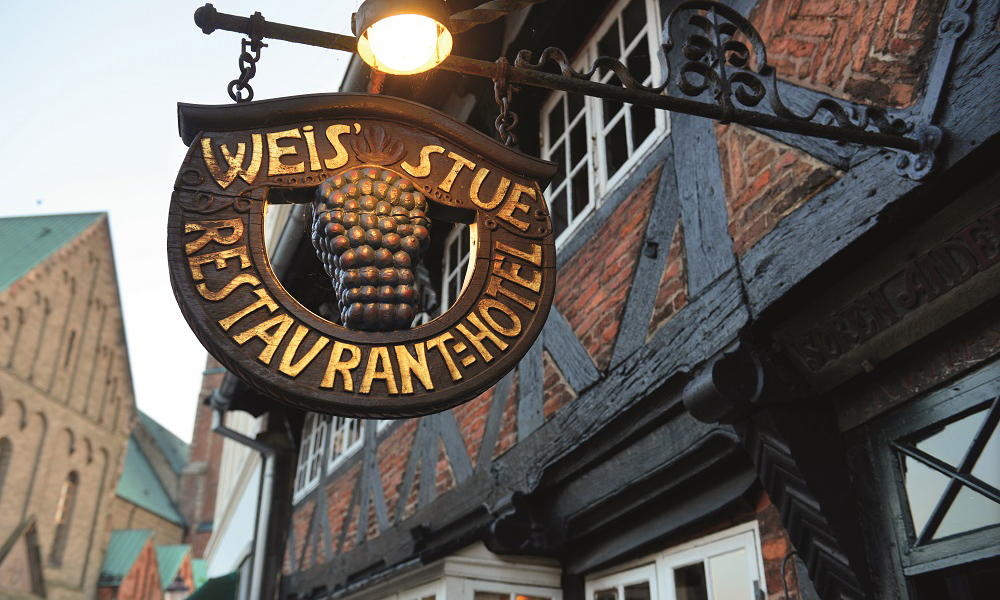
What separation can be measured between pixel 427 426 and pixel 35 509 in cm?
2383

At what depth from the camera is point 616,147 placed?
4.52 m

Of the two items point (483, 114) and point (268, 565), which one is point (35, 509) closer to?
point (268, 565)

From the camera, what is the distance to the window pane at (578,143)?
16.3ft

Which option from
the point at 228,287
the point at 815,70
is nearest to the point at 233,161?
the point at 228,287

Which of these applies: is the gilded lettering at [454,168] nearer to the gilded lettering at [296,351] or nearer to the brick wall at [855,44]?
the gilded lettering at [296,351]

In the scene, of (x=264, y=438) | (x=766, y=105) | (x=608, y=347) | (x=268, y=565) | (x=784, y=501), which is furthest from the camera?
(x=264, y=438)

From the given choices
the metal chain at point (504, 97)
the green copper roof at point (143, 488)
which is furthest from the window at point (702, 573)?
the green copper roof at point (143, 488)

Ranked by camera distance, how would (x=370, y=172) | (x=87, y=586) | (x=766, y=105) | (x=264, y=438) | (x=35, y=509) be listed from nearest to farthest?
(x=370, y=172)
(x=766, y=105)
(x=264, y=438)
(x=35, y=509)
(x=87, y=586)

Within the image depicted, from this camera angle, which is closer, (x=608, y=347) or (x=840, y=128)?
(x=840, y=128)

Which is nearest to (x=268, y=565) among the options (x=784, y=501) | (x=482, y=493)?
(x=482, y=493)

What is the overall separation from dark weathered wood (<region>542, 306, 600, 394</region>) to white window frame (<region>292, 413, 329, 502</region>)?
4829 mm

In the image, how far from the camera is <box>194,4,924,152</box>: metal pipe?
7.33 ft

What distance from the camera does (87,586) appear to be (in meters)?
27.3

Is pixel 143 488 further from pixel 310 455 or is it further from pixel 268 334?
pixel 268 334
